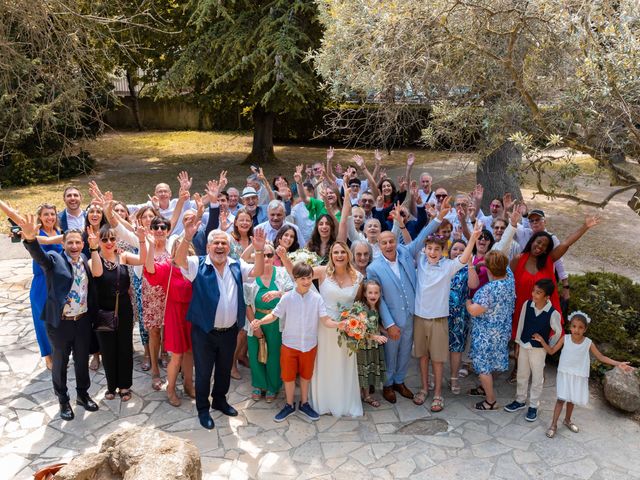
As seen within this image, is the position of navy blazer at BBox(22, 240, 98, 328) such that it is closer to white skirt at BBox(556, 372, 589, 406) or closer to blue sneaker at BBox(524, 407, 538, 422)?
blue sneaker at BBox(524, 407, 538, 422)

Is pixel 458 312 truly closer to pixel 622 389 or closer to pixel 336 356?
pixel 336 356

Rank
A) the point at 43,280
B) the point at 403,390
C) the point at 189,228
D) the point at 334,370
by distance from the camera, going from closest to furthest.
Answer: the point at 189,228
the point at 334,370
the point at 403,390
the point at 43,280

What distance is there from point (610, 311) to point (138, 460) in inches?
228

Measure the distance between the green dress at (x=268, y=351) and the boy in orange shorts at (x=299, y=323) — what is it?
19cm

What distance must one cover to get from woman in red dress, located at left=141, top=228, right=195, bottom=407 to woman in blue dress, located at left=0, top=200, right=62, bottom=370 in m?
1.44

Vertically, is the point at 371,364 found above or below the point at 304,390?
above

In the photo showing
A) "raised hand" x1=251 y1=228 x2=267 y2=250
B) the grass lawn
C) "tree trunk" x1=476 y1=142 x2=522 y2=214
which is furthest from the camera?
the grass lawn

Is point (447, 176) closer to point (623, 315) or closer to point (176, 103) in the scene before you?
point (623, 315)

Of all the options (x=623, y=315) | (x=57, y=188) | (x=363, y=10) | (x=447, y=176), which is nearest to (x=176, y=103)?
(x=57, y=188)

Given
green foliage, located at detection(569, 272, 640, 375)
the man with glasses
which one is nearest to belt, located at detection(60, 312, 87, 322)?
the man with glasses

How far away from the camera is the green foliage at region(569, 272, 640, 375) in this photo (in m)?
6.86

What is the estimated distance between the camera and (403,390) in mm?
6504

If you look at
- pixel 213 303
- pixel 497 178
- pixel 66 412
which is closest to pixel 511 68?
pixel 213 303

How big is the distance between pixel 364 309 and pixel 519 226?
2.76 m
